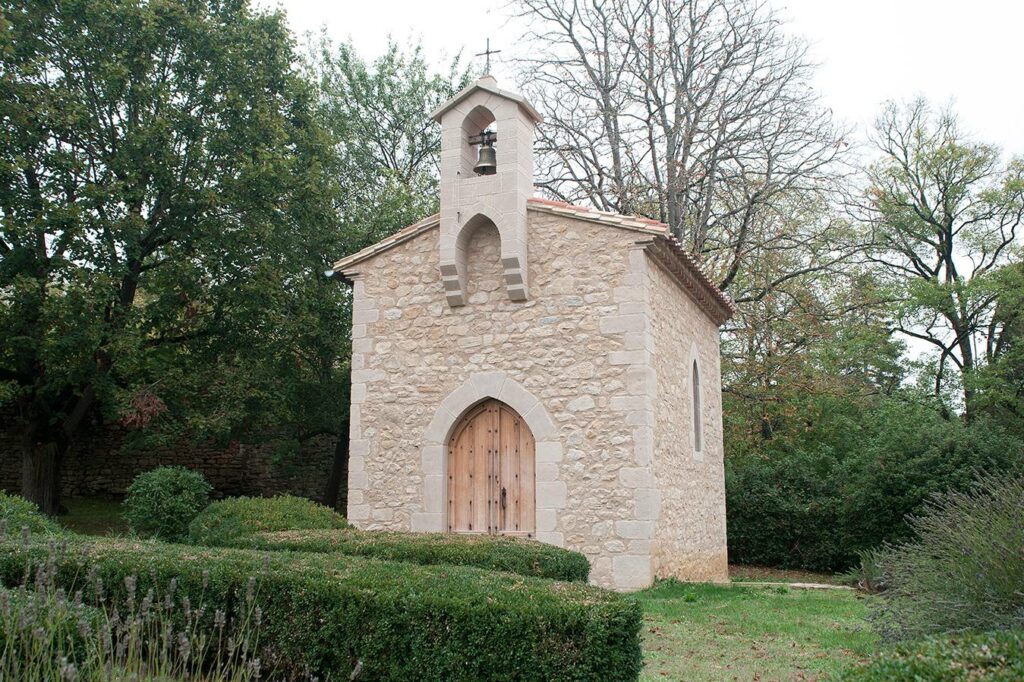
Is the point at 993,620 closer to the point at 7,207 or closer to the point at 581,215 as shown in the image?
the point at 581,215

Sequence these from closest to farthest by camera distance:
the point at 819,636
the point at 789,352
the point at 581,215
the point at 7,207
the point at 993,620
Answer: the point at 993,620 → the point at 819,636 → the point at 581,215 → the point at 7,207 → the point at 789,352

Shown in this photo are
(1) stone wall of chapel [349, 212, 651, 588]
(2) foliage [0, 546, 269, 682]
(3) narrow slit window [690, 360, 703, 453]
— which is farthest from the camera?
(3) narrow slit window [690, 360, 703, 453]

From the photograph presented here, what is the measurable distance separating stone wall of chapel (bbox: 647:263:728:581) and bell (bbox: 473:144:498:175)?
2468 mm

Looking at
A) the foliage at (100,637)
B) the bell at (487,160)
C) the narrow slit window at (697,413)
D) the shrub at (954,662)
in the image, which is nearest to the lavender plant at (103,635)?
the foliage at (100,637)

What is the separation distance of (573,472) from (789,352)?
10.7 meters

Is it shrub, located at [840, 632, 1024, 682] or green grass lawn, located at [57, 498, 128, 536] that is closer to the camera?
shrub, located at [840, 632, 1024, 682]

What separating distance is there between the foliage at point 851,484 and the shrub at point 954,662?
10.8 meters

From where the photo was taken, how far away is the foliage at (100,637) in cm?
351

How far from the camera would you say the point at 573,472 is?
35.0 ft

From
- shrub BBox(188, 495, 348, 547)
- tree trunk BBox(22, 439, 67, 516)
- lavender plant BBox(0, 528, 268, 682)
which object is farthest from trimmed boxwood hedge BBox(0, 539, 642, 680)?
tree trunk BBox(22, 439, 67, 516)

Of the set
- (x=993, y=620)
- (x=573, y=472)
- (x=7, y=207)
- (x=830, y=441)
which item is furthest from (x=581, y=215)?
(x=830, y=441)

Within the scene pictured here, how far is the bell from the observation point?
11578 mm

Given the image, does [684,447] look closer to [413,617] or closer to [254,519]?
[254,519]

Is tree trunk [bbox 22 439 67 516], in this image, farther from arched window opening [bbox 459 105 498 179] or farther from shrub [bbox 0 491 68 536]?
arched window opening [bbox 459 105 498 179]
